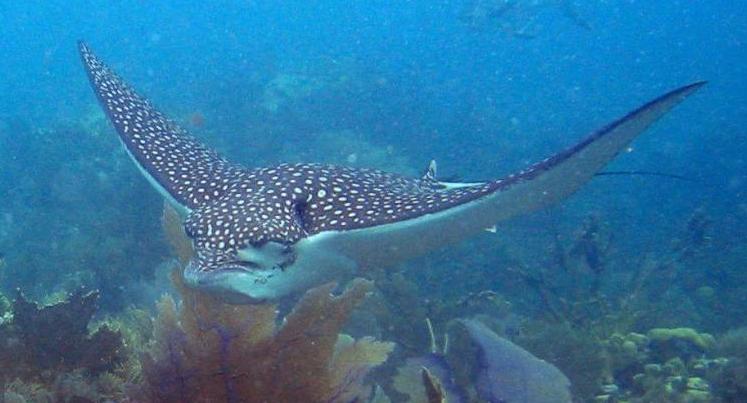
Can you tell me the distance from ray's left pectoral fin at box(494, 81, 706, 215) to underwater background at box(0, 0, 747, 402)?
1.46 meters

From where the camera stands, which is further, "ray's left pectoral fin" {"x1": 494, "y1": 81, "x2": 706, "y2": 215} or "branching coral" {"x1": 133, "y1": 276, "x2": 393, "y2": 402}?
"ray's left pectoral fin" {"x1": 494, "y1": 81, "x2": 706, "y2": 215}

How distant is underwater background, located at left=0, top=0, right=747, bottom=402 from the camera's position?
14.6 ft

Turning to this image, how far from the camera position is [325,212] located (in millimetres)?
5664

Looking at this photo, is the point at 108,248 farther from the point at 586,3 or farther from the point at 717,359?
the point at 586,3

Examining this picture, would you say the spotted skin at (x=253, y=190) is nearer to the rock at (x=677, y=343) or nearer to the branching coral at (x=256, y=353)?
the branching coral at (x=256, y=353)

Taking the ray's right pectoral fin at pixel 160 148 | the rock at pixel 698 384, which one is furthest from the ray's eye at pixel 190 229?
the rock at pixel 698 384

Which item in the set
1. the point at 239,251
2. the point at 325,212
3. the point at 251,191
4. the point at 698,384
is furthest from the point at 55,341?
the point at 698,384

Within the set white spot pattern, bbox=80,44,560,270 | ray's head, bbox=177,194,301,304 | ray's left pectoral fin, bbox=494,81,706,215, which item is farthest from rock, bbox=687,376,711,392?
ray's head, bbox=177,194,301,304

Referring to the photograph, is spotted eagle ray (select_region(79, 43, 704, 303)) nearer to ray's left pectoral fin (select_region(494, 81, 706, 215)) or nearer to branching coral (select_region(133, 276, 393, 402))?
ray's left pectoral fin (select_region(494, 81, 706, 215))

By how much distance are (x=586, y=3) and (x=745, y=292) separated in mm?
170766

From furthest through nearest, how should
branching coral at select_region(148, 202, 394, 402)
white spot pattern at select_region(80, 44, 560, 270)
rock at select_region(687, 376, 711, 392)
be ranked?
rock at select_region(687, 376, 711, 392) → white spot pattern at select_region(80, 44, 560, 270) → branching coral at select_region(148, 202, 394, 402)

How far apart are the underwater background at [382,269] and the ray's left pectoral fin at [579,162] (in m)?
1.46

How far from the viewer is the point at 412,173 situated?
19.6m

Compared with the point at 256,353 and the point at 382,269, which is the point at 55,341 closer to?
the point at 256,353
